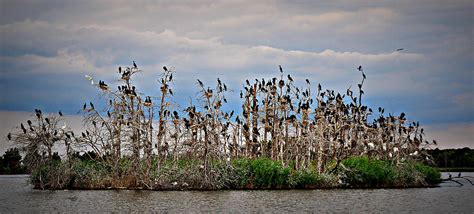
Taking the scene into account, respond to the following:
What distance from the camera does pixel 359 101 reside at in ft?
128

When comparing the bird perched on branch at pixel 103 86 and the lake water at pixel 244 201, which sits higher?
the bird perched on branch at pixel 103 86

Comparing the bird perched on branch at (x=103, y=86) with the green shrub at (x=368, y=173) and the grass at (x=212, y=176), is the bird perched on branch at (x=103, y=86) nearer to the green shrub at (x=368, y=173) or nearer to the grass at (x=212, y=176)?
the grass at (x=212, y=176)

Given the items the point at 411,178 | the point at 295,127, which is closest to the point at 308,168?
the point at 295,127

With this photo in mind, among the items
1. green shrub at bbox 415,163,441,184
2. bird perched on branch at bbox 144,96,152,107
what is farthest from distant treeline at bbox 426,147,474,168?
bird perched on branch at bbox 144,96,152,107

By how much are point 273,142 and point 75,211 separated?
15.6 meters

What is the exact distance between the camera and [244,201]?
26.0 metres

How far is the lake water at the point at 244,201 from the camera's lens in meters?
23.6

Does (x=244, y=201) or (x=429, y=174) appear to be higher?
(x=429, y=174)

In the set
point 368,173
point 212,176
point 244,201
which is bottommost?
point 244,201

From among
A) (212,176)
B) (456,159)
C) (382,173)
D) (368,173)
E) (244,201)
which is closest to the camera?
(244,201)

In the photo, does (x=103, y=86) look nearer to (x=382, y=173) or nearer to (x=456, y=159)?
(x=382, y=173)

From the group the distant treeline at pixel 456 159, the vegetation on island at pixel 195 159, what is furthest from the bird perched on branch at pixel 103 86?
the distant treeline at pixel 456 159

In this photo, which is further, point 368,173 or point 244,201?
point 368,173

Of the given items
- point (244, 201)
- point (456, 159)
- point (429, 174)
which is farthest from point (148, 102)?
point (456, 159)
